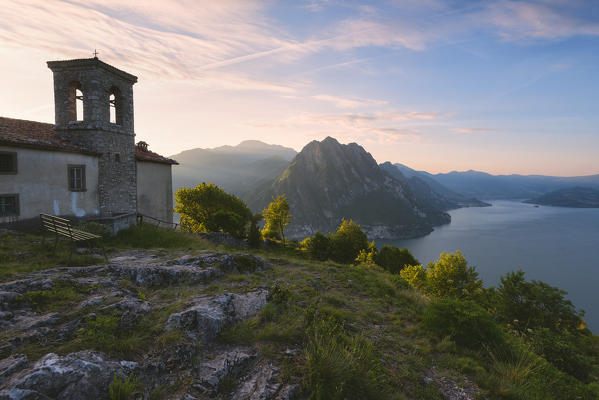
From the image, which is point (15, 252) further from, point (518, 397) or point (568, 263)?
point (568, 263)

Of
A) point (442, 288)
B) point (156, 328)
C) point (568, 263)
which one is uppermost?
point (156, 328)

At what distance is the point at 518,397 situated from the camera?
215 inches

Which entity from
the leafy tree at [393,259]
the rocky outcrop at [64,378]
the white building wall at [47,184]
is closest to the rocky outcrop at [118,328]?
the rocky outcrop at [64,378]

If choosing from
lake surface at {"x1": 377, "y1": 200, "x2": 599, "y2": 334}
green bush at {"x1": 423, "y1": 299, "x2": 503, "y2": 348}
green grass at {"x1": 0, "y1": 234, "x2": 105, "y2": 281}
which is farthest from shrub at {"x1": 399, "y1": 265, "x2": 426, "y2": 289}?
lake surface at {"x1": 377, "y1": 200, "x2": 599, "y2": 334}

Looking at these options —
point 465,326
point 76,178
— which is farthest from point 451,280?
point 76,178

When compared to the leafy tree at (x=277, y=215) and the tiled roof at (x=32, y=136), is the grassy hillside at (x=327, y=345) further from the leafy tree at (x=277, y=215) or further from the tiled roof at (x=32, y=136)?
the leafy tree at (x=277, y=215)

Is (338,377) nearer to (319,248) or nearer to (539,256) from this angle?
(319,248)

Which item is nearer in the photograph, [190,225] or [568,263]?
[190,225]

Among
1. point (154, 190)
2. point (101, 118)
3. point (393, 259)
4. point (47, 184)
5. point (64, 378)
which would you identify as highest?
point (101, 118)

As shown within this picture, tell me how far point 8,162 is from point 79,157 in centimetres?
334

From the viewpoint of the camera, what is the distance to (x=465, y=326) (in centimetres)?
763

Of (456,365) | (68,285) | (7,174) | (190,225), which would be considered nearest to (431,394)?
(456,365)

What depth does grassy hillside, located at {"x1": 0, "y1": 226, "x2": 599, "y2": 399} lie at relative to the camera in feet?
15.2

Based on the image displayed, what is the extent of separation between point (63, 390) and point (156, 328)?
1.89m
